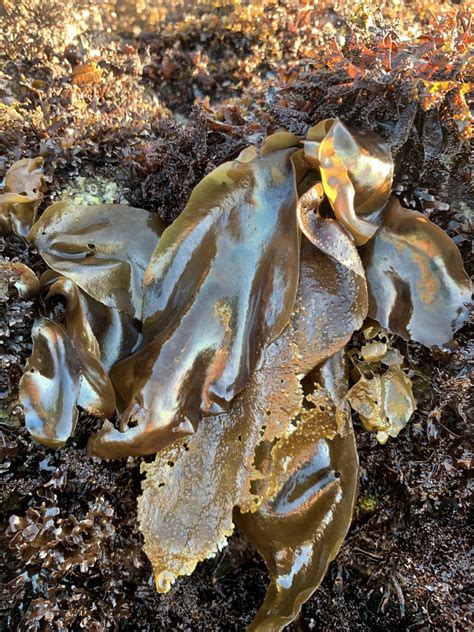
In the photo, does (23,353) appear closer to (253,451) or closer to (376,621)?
(253,451)

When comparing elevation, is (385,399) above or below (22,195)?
below

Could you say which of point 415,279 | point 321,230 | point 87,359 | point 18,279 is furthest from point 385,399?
point 18,279

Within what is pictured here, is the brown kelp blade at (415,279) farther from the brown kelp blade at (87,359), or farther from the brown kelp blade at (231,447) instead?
the brown kelp blade at (87,359)

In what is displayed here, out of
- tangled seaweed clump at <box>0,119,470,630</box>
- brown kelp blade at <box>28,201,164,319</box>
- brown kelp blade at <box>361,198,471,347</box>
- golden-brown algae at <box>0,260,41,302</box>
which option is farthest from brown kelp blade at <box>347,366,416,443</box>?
golden-brown algae at <box>0,260,41,302</box>

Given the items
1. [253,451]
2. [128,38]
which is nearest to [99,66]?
[128,38]

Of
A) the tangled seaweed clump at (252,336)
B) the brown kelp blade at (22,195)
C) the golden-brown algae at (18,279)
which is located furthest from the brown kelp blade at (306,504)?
the brown kelp blade at (22,195)

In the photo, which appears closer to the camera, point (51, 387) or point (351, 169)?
point (351, 169)

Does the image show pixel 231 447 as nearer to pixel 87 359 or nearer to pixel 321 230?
pixel 87 359
